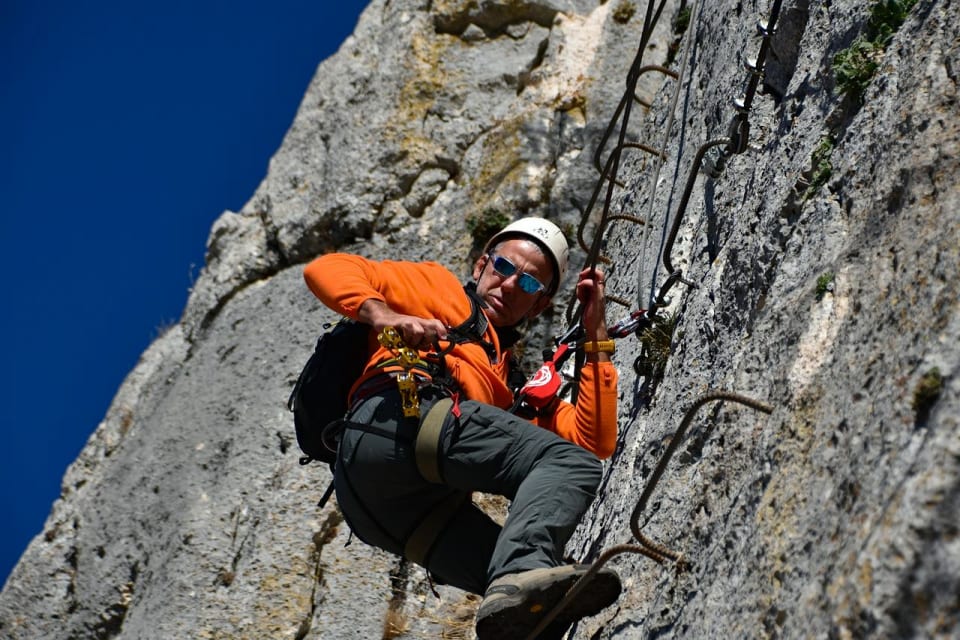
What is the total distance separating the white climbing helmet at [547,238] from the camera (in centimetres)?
666

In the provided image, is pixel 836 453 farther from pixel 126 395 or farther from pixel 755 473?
pixel 126 395

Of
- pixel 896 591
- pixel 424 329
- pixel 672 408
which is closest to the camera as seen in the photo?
pixel 896 591

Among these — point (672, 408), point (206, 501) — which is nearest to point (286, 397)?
point (206, 501)

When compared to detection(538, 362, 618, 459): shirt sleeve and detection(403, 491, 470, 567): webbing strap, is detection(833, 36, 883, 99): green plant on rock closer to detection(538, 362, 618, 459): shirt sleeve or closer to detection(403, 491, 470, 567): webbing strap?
detection(538, 362, 618, 459): shirt sleeve

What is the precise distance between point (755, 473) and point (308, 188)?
8338mm

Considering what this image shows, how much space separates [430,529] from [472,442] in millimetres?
662

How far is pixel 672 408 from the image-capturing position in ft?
20.2

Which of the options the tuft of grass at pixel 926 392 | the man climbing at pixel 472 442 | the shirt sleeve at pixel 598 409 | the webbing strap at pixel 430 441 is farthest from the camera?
the shirt sleeve at pixel 598 409

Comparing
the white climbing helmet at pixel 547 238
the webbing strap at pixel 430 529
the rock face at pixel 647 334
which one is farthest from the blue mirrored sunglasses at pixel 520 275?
the webbing strap at pixel 430 529

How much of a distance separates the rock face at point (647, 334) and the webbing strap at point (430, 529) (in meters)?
0.82

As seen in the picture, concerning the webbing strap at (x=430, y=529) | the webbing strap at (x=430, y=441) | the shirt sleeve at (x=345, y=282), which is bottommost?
the webbing strap at (x=430, y=529)

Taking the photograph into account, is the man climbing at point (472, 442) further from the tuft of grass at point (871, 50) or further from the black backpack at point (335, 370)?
the tuft of grass at point (871, 50)

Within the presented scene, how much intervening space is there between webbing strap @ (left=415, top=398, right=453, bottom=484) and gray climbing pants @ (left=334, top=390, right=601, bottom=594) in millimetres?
33

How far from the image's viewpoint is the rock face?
3.86m
